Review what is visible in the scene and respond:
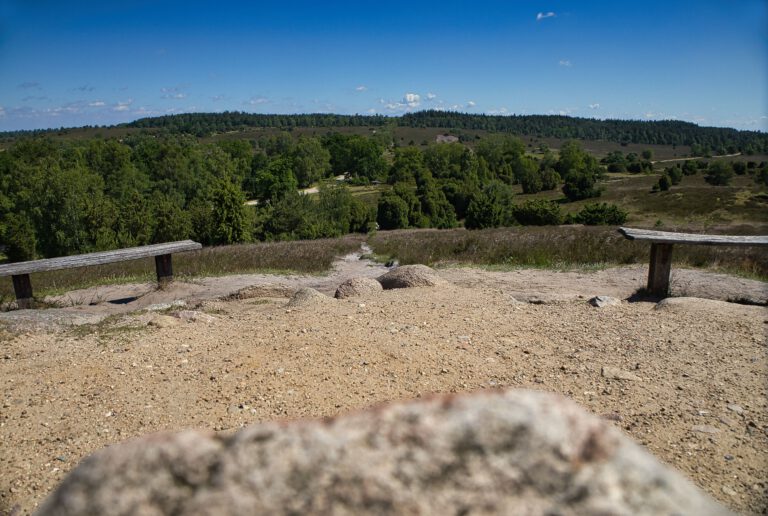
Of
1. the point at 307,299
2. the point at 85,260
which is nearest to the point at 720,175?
the point at 307,299

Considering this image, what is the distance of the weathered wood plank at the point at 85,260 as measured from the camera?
10344 mm

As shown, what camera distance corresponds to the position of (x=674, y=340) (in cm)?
670

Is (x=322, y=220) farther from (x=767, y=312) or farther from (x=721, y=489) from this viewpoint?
(x=721, y=489)

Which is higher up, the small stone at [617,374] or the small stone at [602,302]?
the small stone at [617,374]

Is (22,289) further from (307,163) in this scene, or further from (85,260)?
(307,163)

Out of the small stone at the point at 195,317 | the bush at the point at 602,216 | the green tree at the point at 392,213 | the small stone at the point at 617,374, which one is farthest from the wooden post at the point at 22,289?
the green tree at the point at 392,213

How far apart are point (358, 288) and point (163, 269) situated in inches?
226

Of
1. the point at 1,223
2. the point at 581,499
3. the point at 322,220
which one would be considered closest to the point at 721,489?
the point at 581,499

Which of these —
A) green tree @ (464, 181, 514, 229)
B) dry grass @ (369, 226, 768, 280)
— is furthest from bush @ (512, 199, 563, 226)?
dry grass @ (369, 226, 768, 280)

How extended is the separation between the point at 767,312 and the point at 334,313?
6.48m

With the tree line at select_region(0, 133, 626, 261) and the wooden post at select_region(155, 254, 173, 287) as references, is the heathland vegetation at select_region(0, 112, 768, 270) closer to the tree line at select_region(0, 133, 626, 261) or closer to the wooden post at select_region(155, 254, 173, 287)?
the tree line at select_region(0, 133, 626, 261)

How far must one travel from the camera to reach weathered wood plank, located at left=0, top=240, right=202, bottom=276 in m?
10.3

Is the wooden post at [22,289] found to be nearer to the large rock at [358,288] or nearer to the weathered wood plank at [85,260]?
the weathered wood plank at [85,260]

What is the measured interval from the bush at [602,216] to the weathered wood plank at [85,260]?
3701 centimetres
